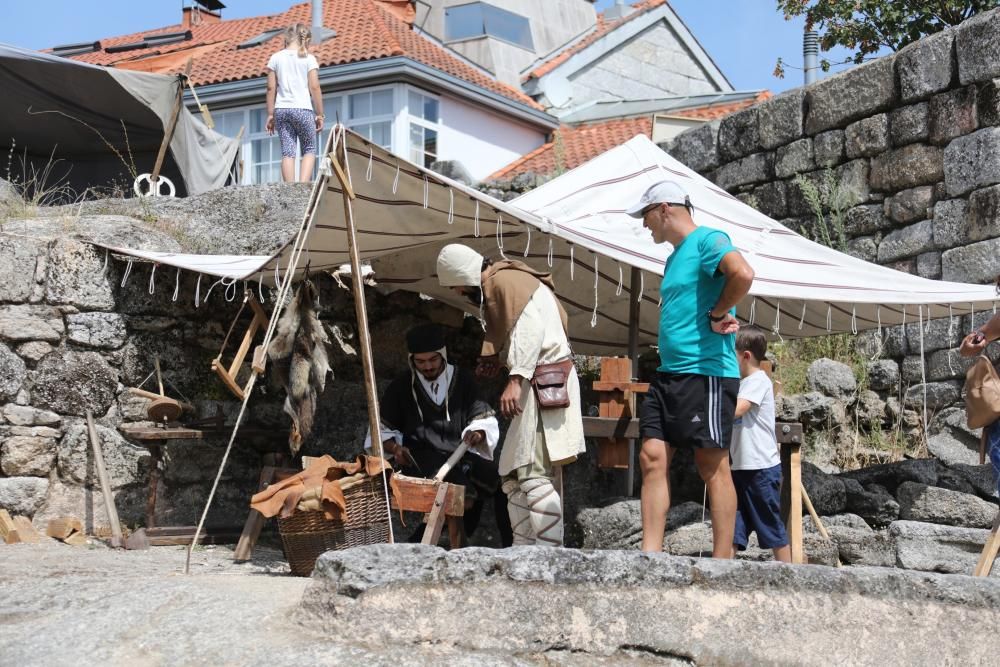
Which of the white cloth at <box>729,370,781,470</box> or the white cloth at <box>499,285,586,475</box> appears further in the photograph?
the white cloth at <box>729,370,781,470</box>

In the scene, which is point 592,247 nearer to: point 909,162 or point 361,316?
Result: point 361,316

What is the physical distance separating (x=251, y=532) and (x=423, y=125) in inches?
464

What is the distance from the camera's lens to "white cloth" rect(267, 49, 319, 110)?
7.95 meters

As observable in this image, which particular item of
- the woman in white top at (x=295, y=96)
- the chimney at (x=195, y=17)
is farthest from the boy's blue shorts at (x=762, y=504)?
the chimney at (x=195, y=17)

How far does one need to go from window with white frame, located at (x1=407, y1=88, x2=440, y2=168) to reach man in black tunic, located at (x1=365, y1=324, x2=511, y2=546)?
11430 millimetres

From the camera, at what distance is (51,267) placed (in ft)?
19.6

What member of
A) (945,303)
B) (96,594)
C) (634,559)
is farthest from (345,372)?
(634,559)

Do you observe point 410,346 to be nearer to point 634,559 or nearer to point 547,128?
point 634,559

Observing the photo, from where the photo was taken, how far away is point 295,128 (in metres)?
8.17

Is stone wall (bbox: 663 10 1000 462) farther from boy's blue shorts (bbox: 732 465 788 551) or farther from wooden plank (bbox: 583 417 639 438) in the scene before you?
boy's blue shorts (bbox: 732 465 788 551)

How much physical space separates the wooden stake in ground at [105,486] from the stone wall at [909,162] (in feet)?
15.4

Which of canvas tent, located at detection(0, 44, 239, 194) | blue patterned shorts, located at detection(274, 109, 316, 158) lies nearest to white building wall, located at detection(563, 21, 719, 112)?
canvas tent, located at detection(0, 44, 239, 194)

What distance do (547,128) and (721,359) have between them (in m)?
15.4

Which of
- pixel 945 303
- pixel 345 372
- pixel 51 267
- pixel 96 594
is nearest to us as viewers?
pixel 96 594
